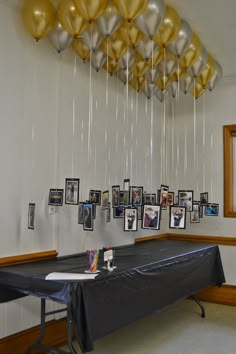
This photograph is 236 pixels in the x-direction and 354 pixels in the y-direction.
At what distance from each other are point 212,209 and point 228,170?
26.5 inches

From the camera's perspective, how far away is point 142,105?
467 cm

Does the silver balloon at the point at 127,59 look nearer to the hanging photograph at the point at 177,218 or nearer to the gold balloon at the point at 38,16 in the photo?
the gold balloon at the point at 38,16

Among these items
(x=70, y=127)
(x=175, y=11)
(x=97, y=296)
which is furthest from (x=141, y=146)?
(x=97, y=296)

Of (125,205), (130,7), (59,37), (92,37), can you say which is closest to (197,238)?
(125,205)

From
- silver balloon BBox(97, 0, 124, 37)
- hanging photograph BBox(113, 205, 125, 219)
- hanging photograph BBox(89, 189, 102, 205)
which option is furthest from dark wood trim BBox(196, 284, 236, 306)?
silver balloon BBox(97, 0, 124, 37)

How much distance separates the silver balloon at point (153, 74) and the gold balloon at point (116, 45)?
1.61 ft

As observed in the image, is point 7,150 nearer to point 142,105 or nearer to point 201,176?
point 142,105

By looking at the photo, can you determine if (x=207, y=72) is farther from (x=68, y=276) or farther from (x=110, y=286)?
(x=68, y=276)

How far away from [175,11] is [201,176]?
7.89ft

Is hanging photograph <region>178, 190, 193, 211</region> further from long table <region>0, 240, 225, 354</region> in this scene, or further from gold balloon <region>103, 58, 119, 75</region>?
gold balloon <region>103, 58, 119, 75</region>

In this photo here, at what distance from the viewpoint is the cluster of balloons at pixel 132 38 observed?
2.73 meters

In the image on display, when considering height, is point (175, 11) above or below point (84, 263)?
above

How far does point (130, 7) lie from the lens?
8.52ft

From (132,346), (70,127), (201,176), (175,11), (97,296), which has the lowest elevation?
(132,346)
